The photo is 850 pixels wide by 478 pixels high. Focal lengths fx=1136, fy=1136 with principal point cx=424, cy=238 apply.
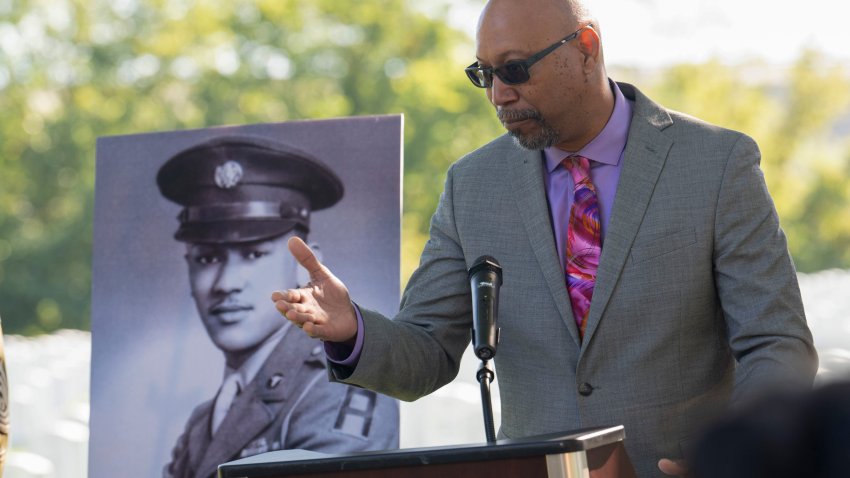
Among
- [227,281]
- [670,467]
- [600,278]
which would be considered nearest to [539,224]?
[600,278]

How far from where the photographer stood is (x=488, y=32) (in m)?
2.83

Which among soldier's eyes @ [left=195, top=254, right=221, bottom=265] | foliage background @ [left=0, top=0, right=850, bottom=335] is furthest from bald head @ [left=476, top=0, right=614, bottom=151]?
foliage background @ [left=0, top=0, right=850, bottom=335]

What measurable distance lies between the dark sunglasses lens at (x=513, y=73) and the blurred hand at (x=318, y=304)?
26.5 inches

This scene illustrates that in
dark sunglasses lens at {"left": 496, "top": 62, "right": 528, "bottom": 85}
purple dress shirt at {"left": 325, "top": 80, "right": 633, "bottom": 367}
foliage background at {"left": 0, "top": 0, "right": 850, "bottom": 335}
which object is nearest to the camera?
dark sunglasses lens at {"left": 496, "top": 62, "right": 528, "bottom": 85}

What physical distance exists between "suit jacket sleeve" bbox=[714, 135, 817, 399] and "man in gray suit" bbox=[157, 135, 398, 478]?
54.0 inches

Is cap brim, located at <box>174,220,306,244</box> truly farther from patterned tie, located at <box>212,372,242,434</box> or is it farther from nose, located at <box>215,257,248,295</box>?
patterned tie, located at <box>212,372,242,434</box>

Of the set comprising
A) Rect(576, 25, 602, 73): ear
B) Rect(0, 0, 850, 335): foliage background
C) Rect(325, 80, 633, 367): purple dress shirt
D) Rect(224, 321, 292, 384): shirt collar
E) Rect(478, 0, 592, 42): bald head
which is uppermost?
Rect(0, 0, 850, 335): foliage background

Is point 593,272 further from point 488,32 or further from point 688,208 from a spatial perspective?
point 488,32

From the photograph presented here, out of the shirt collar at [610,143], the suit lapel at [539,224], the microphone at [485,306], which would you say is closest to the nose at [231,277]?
the suit lapel at [539,224]

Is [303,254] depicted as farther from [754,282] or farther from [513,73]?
[754,282]

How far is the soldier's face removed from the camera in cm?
386

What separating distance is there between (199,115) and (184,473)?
61.7ft

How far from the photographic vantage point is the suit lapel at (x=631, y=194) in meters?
2.76

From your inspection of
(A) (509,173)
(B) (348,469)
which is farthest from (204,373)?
(B) (348,469)
